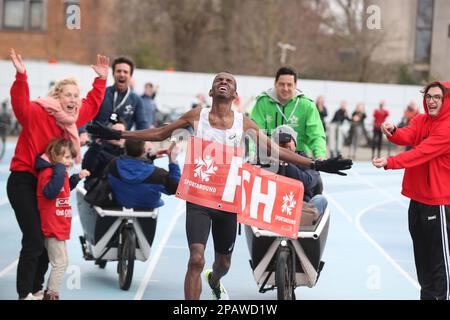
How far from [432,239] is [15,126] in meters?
23.7

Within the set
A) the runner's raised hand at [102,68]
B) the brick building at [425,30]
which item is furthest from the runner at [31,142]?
the brick building at [425,30]

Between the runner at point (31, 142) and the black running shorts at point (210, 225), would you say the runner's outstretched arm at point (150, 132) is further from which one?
the black running shorts at point (210, 225)

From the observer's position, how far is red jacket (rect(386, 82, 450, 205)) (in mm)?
7793

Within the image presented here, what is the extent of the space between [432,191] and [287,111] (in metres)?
1.93

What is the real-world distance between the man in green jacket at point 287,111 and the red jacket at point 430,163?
137cm

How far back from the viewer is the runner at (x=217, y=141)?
7625 mm

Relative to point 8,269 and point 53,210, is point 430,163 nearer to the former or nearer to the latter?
point 53,210

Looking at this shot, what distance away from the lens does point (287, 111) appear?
369 inches

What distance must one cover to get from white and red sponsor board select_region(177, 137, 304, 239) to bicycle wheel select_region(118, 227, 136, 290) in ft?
5.48

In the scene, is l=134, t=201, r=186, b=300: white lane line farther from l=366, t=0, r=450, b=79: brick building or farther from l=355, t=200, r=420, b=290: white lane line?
l=366, t=0, r=450, b=79: brick building

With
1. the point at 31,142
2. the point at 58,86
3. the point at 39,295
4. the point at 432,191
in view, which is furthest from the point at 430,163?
the point at 39,295

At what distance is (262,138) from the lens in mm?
8109
